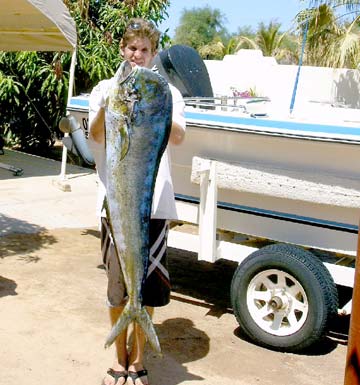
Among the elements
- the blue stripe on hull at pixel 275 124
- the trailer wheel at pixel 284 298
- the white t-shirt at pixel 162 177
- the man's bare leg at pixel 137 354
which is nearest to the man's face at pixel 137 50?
the white t-shirt at pixel 162 177

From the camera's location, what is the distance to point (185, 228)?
26.8ft

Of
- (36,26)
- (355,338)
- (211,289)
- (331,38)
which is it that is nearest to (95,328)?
(211,289)

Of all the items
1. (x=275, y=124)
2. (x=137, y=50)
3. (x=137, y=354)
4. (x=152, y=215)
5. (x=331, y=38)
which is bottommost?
(x=137, y=354)

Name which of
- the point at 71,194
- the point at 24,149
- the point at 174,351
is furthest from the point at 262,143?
the point at 24,149

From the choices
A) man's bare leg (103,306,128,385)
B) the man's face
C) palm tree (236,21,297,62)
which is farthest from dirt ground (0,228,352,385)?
palm tree (236,21,297,62)

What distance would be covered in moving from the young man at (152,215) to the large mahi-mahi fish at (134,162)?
0.24 m

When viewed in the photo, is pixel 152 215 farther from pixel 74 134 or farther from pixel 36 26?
pixel 36 26

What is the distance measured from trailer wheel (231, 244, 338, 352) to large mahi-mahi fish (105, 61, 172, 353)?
1.59 m

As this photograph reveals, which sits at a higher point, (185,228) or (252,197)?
(252,197)

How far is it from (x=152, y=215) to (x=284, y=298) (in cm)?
158

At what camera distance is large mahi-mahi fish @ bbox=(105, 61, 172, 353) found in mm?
3152

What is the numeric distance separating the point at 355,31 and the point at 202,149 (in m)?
10.8

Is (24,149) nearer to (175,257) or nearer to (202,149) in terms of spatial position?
(175,257)

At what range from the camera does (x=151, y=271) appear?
12.4 feet
